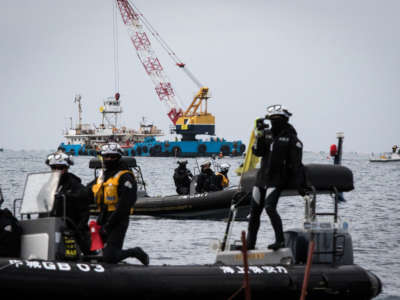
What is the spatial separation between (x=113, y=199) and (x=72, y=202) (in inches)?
18.2

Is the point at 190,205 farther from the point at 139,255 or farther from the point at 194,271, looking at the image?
the point at 194,271

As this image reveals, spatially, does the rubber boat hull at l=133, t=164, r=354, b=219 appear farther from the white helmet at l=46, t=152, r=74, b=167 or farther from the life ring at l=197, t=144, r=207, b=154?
the life ring at l=197, t=144, r=207, b=154

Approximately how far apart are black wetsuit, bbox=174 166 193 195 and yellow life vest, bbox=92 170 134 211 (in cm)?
1328

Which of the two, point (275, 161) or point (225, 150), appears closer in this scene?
point (275, 161)

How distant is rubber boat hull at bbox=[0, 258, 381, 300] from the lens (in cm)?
773

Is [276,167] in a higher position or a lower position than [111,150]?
lower

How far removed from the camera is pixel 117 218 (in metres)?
8.28

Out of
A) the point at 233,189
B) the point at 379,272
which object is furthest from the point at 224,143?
the point at 379,272

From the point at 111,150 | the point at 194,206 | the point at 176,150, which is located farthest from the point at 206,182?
the point at 176,150

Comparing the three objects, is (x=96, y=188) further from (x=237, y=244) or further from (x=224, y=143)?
(x=224, y=143)

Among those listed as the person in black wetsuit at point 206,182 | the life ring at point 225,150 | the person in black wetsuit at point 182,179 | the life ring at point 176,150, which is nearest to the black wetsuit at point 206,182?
the person in black wetsuit at point 206,182

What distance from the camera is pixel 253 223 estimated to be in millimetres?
9078

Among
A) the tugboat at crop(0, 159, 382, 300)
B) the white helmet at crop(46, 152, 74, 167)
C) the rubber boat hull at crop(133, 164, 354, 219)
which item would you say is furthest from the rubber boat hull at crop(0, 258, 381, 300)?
the rubber boat hull at crop(133, 164, 354, 219)

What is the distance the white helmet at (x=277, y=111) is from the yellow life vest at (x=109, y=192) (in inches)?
70.6
